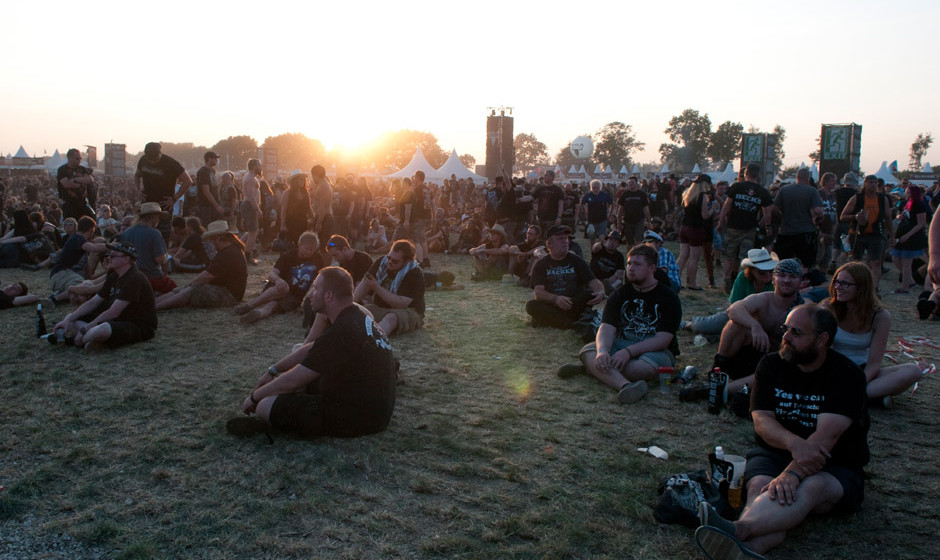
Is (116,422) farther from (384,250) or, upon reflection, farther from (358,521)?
(384,250)

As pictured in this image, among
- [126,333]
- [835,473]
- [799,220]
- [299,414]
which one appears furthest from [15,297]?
[799,220]

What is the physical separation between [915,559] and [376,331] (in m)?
3.22

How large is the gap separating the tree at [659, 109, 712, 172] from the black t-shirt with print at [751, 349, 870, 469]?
328 feet

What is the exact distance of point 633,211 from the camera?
13.2 m

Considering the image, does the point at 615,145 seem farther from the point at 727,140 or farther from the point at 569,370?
the point at 569,370

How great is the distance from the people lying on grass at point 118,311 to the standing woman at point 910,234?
10.9m

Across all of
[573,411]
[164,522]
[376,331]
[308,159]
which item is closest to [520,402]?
[573,411]

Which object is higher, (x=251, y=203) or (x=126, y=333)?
(x=251, y=203)

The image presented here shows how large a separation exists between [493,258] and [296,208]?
3650 mm

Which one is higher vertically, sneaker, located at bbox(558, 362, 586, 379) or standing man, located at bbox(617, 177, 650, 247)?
standing man, located at bbox(617, 177, 650, 247)

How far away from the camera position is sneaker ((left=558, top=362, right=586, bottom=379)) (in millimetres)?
6016

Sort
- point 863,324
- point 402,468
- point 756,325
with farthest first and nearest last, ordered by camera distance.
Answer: point 756,325, point 863,324, point 402,468

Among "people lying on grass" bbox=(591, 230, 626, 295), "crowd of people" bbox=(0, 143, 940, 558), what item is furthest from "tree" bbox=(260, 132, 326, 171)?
"people lying on grass" bbox=(591, 230, 626, 295)

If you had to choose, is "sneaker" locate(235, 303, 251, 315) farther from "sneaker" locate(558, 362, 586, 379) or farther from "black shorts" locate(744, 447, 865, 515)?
"black shorts" locate(744, 447, 865, 515)
